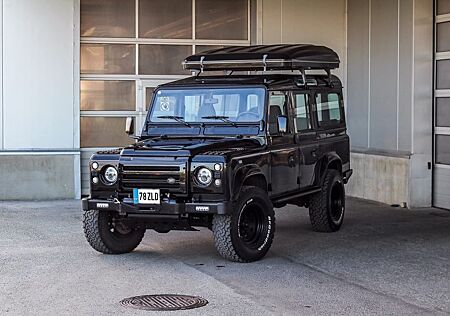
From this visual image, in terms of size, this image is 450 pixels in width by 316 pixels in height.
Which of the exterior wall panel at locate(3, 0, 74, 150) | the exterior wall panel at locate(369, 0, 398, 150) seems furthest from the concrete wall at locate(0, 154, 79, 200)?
the exterior wall panel at locate(369, 0, 398, 150)

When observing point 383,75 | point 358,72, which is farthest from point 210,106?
point 358,72

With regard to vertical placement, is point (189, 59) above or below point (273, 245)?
above

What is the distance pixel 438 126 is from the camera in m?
15.8

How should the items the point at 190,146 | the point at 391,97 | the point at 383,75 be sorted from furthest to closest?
the point at 383,75, the point at 391,97, the point at 190,146

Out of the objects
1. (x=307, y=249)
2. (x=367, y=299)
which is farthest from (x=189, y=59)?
(x=367, y=299)

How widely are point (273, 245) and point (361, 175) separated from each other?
5.87m

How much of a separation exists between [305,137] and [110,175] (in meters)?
2.91

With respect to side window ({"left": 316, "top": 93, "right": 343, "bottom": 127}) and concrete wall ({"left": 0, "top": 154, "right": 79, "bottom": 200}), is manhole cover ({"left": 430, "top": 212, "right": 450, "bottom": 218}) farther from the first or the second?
concrete wall ({"left": 0, "top": 154, "right": 79, "bottom": 200})

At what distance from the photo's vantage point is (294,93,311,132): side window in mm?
12094

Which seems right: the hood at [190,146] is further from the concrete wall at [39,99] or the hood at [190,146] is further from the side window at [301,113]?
the concrete wall at [39,99]

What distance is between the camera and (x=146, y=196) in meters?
10.2

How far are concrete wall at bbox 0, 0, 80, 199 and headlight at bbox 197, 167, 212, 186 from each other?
7377 millimetres

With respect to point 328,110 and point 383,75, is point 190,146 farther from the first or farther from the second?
point 383,75

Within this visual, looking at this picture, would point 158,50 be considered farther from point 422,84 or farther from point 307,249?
point 307,249
